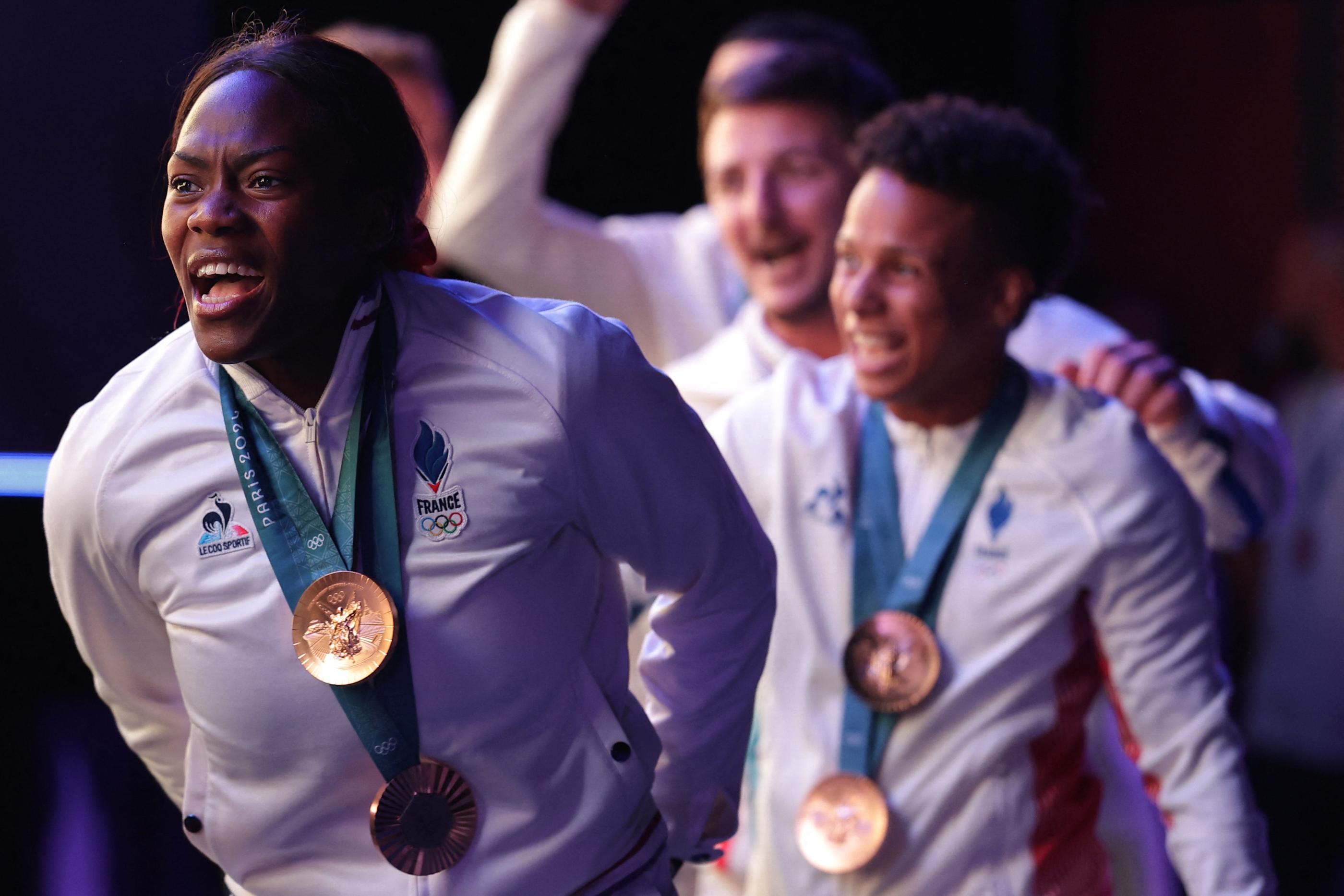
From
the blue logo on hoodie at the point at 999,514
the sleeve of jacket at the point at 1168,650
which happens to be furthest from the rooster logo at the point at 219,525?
the sleeve of jacket at the point at 1168,650

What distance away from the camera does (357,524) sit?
1.57m

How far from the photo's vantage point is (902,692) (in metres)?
2.23

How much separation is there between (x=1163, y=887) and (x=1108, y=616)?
524mm

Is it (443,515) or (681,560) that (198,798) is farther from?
(681,560)

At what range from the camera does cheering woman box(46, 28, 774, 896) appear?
1516 millimetres

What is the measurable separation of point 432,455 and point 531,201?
2129 mm

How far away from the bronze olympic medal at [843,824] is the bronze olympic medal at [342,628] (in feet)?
3.07

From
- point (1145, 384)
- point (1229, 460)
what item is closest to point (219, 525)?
point (1145, 384)

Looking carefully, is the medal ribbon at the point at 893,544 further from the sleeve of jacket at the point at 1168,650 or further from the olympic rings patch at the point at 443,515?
the olympic rings patch at the point at 443,515

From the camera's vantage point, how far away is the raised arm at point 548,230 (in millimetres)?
3416

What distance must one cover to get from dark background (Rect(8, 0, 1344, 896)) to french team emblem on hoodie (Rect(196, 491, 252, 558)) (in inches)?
10.6

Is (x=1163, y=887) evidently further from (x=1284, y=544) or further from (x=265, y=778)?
(x=1284, y=544)

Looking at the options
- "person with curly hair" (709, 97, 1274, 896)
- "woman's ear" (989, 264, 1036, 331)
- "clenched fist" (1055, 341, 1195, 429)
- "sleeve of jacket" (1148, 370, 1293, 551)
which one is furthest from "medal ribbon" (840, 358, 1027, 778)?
"sleeve of jacket" (1148, 370, 1293, 551)

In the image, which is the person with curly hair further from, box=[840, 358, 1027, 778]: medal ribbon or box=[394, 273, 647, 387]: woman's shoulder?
box=[394, 273, 647, 387]: woman's shoulder
